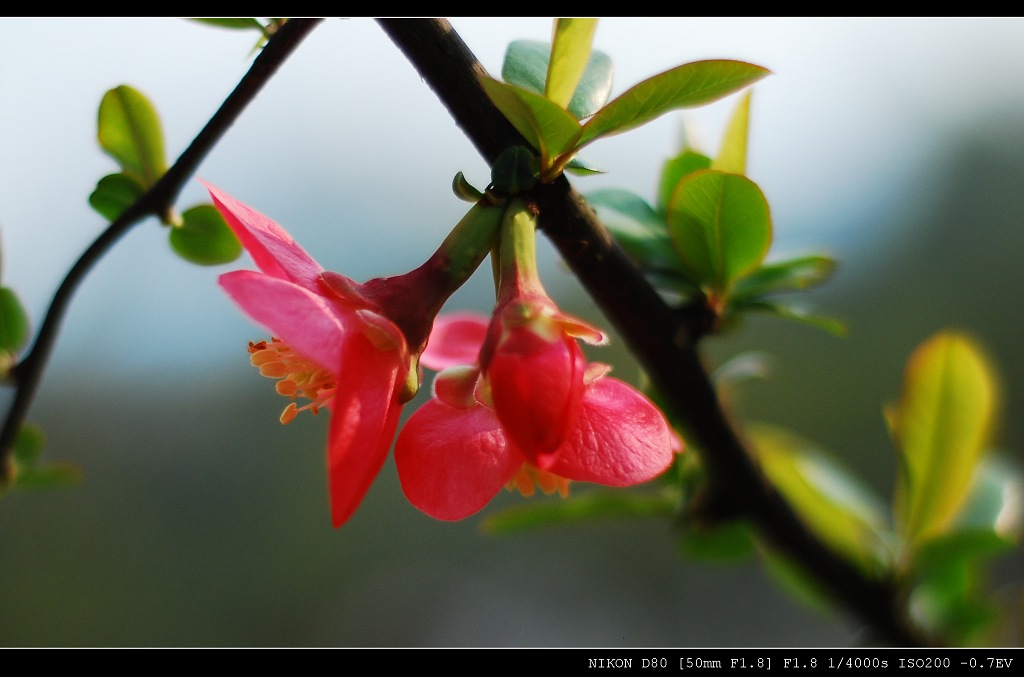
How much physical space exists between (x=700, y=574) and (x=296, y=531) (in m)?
3.70

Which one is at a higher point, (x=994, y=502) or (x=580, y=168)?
(x=580, y=168)

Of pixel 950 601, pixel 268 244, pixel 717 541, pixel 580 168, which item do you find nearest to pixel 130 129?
pixel 268 244

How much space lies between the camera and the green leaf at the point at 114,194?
0.45 metres

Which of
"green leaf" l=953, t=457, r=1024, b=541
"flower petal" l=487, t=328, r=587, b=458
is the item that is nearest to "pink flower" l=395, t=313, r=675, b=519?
"flower petal" l=487, t=328, r=587, b=458

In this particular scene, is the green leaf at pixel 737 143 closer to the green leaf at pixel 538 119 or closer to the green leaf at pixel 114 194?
the green leaf at pixel 538 119

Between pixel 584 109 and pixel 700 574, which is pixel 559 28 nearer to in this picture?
pixel 584 109

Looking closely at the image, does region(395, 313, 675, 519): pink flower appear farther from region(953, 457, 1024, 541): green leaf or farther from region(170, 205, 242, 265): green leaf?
region(953, 457, 1024, 541): green leaf

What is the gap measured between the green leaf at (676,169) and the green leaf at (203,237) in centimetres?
28

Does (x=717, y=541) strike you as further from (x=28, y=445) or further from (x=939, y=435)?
(x=28, y=445)

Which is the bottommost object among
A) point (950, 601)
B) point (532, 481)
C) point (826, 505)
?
point (950, 601)

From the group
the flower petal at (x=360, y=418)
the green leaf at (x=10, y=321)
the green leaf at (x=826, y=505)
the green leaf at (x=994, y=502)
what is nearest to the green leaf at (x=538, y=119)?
the flower petal at (x=360, y=418)

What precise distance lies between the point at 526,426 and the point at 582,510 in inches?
17.6

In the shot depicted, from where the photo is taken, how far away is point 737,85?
361 mm

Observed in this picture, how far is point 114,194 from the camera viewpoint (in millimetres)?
460
